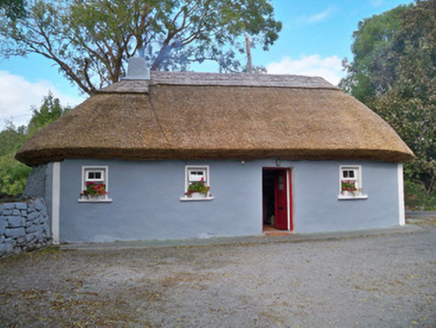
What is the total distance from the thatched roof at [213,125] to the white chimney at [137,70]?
0.41 metres

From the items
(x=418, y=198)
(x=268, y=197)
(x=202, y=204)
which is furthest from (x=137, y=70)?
(x=418, y=198)

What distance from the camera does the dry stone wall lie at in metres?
8.15

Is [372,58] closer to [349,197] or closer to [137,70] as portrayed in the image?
[349,197]

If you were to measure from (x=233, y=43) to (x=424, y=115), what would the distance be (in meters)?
11.6

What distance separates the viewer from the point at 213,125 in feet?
36.2

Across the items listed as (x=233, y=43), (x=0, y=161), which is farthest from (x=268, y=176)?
(x=0, y=161)

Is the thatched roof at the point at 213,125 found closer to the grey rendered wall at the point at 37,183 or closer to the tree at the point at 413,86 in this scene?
the grey rendered wall at the point at 37,183

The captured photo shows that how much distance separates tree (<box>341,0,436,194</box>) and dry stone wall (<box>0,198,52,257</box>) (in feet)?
58.7

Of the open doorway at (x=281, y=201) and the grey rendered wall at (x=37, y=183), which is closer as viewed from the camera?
the grey rendered wall at (x=37, y=183)

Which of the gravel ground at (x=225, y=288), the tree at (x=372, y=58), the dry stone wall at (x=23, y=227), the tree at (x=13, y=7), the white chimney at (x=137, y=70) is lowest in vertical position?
the gravel ground at (x=225, y=288)

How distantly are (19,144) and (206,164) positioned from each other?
14.6 m

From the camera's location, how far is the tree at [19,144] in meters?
17.1

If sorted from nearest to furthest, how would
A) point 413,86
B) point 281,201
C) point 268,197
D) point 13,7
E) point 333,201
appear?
point 13,7 < point 333,201 < point 281,201 < point 268,197 < point 413,86

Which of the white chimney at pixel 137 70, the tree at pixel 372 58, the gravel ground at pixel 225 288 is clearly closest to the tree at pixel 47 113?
the white chimney at pixel 137 70
